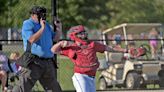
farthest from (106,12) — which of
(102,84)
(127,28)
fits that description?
(102,84)

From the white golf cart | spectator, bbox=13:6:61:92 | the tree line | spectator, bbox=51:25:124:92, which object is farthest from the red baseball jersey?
the tree line

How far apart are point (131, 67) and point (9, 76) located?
11.3ft

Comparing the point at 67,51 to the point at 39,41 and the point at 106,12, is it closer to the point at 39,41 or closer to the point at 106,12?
the point at 39,41

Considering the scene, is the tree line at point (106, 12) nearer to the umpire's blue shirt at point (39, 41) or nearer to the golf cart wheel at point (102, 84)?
the golf cart wheel at point (102, 84)

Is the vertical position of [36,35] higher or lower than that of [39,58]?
higher

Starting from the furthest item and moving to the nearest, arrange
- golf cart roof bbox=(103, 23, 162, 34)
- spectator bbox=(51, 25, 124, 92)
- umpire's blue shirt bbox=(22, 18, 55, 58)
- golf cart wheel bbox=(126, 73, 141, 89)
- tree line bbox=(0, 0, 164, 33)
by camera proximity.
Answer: tree line bbox=(0, 0, 164, 33) < golf cart roof bbox=(103, 23, 162, 34) < golf cart wheel bbox=(126, 73, 141, 89) < umpire's blue shirt bbox=(22, 18, 55, 58) < spectator bbox=(51, 25, 124, 92)

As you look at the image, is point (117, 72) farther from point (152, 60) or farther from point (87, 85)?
point (87, 85)

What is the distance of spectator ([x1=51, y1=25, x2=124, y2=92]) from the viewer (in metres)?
9.13

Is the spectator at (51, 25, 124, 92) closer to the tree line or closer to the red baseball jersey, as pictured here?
the red baseball jersey

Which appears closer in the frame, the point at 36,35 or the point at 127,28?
the point at 36,35

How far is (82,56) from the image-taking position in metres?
9.23

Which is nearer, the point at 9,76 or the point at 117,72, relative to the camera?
the point at 9,76

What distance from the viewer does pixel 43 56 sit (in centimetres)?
971

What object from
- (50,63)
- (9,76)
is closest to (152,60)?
(9,76)
